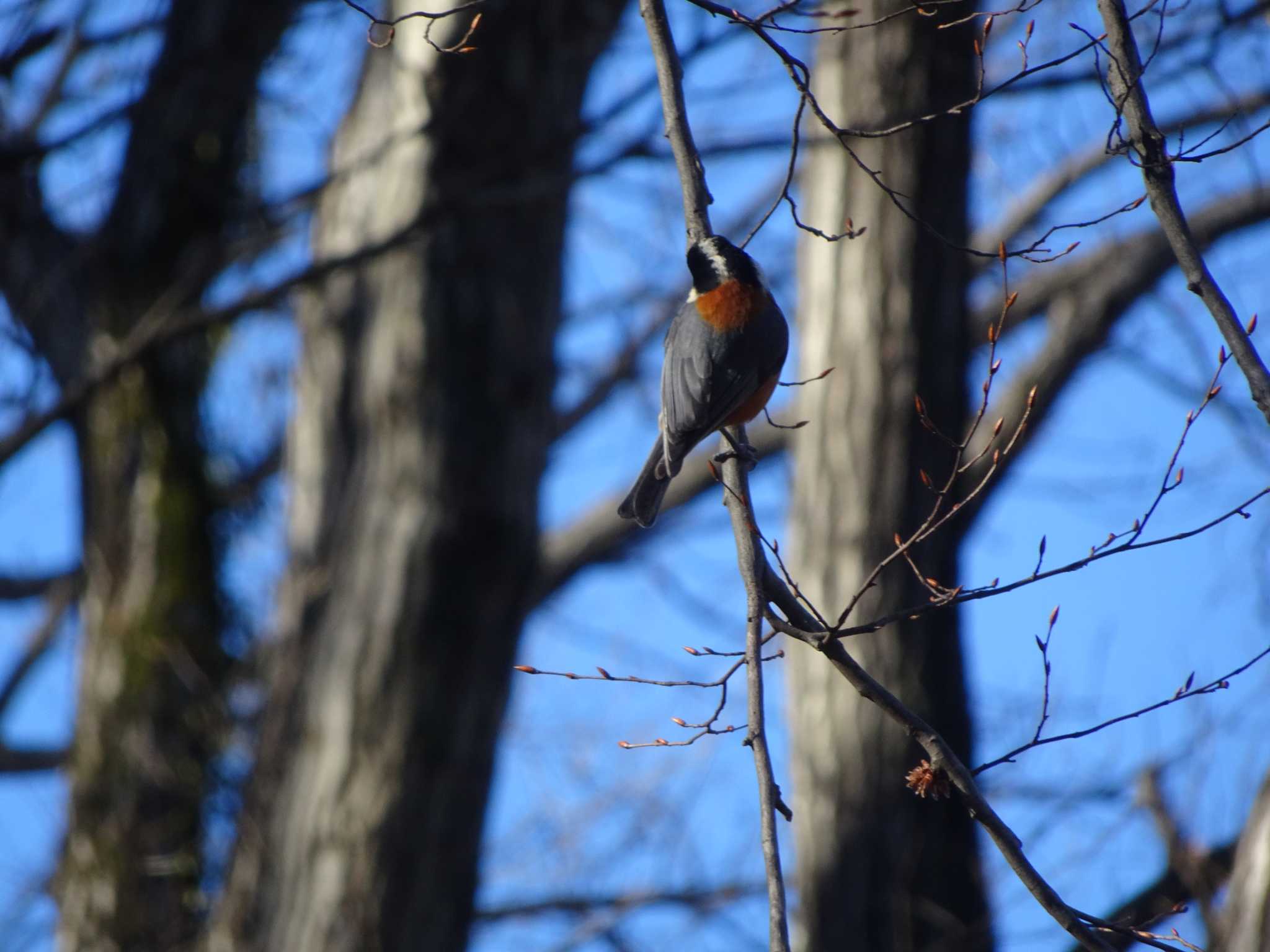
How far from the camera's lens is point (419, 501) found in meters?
5.40

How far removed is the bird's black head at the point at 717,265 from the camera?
3328 millimetres

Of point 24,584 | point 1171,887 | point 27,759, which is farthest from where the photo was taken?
point 24,584

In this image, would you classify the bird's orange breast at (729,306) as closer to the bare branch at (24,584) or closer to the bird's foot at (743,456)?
the bird's foot at (743,456)

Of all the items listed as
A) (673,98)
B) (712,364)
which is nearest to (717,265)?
(712,364)

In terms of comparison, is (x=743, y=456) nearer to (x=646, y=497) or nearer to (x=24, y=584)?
(x=646, y=497)

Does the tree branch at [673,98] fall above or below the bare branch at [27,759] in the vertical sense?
below

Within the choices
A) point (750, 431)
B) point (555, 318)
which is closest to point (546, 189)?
point (555, 318)

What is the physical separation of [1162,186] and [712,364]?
6.07ft

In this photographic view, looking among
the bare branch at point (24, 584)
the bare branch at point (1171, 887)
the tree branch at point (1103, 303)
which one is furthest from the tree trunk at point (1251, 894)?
the bare branch at point (24, 584)

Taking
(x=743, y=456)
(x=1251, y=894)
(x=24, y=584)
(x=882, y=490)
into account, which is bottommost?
(x=1251, y=894)

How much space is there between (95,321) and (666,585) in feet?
18.3

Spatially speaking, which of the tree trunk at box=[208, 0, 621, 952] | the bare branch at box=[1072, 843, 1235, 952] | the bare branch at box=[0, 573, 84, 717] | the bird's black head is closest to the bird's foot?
the bird's black head

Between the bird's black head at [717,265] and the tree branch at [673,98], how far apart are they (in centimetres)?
22

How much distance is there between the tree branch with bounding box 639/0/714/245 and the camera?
2.91 m
